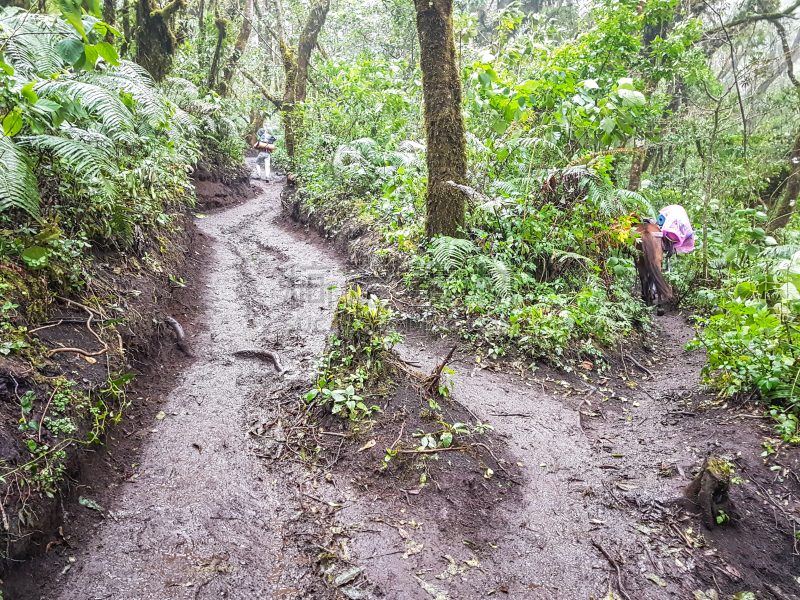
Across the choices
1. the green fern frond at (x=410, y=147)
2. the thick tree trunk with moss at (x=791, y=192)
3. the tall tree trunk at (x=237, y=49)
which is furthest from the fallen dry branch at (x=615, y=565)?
the tall tree trunk at (x=237, y=49)

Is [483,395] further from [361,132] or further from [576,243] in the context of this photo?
[361,132]

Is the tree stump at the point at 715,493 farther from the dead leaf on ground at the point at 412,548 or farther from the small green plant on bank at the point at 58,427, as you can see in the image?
the small green plant on bank at the point at 58,427

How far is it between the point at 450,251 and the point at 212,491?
14.6 feet

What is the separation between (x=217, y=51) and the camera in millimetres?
15133

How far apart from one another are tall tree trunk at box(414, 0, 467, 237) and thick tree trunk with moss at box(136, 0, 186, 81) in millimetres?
6907

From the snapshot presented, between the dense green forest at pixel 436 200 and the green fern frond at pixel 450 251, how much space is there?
0.04 metres

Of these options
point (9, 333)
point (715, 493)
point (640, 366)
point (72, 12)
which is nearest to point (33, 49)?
point (9, 333)

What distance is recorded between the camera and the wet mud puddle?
2830 millimetres

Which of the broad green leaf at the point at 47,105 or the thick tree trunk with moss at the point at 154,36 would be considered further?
the thick tree trunk with moss at the point at 154,36

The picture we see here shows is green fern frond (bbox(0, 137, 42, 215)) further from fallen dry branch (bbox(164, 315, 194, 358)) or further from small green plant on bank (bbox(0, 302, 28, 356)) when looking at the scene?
fallen dry branch (bbox(164, 315, 194, 358))

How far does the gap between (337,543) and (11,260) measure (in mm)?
3806

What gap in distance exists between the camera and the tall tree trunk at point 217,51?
14.9 m

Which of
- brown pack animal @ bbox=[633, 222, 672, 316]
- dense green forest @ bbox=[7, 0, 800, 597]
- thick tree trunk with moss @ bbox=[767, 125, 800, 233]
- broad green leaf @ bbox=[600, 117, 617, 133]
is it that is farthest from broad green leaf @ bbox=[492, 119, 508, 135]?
thick tree trunk with moss @ bbox=[767, 125, 800, 233]

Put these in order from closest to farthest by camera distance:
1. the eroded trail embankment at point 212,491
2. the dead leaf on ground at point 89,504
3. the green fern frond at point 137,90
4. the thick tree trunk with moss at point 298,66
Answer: the eroded trail embankment at point 212,491
the dead leaf on ground at point 89,504
the green fern frond at point 137,90
the thick tree trunk with moss at point 298,66
